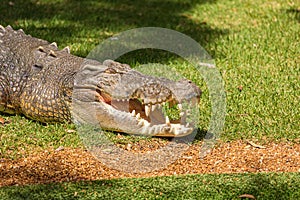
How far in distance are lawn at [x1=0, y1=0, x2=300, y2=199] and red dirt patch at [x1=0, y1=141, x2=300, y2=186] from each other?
0.19 meters

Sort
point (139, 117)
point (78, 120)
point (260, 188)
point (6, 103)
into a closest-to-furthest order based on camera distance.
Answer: point (260, 188)
point (139, 117)
point (78, 120)
point (6, 103)

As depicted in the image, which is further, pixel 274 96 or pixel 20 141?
pixel 274 96

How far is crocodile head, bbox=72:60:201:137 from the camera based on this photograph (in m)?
6.25

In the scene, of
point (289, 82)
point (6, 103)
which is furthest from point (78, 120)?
point (289, 82)

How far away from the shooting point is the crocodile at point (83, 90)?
248 inches

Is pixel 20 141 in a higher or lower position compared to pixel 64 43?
lower

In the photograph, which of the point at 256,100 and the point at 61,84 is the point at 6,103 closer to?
the point at 61,84

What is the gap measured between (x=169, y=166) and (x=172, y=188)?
23.0 inches

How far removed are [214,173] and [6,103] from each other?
2.68 meters

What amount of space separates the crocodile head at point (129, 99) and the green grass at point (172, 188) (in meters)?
0.83

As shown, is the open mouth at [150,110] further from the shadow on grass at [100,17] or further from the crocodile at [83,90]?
the shadow on grass at [100,17]

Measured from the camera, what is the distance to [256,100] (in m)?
7.51

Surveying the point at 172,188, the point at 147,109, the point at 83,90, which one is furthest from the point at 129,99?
the point at 172,188

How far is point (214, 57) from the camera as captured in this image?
888cm
